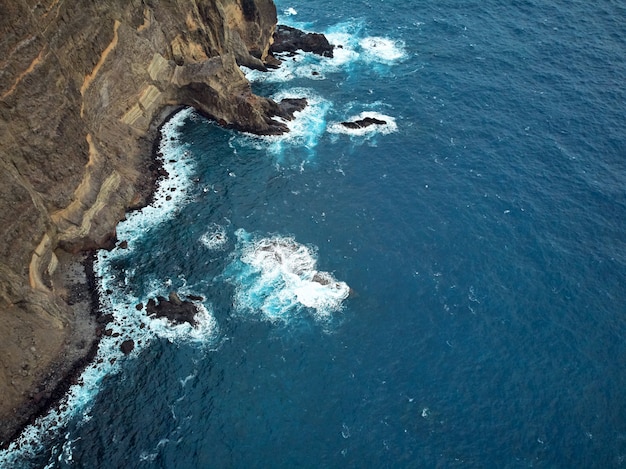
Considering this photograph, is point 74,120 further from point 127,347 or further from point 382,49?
point 382,49

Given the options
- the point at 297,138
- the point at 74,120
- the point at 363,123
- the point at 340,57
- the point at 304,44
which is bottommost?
the point at 297,138

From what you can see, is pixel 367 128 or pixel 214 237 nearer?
pixel 214 237

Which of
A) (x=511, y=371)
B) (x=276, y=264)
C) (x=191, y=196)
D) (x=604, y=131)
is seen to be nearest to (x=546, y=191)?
(x=604, y=131)

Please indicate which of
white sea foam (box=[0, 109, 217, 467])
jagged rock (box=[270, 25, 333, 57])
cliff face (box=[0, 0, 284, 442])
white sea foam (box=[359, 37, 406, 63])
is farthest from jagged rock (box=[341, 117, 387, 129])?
white sea foam (box=[0, 109, 217, 467])

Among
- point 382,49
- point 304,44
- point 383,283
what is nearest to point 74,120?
point 383,283

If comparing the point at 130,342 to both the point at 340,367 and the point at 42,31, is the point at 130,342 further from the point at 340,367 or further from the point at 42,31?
the point at 42,31

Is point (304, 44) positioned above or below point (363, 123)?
above

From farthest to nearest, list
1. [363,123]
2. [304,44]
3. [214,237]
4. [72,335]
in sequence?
1. [304,44]
2. [363,123]
3. [214,237]
4. [72,335]
